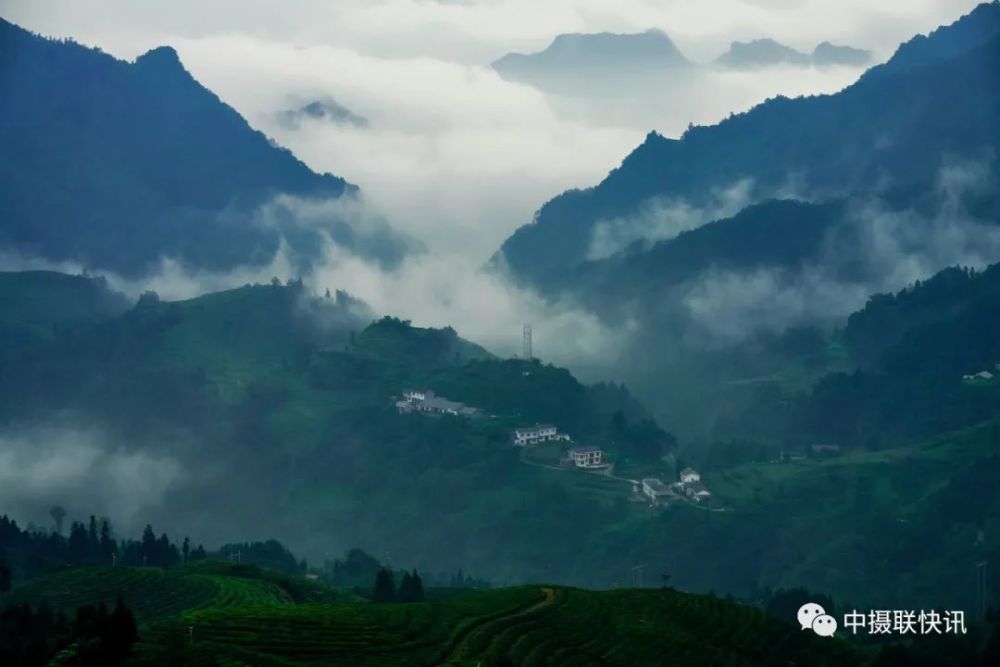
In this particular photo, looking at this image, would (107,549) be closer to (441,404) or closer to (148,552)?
(148,552)

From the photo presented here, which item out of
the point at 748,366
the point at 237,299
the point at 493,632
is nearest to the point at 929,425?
the point at 748,366

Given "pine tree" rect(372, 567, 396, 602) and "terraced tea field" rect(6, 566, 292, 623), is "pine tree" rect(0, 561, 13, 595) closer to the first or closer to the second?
"terraced tea field" rect(6, 566, 292, 623)

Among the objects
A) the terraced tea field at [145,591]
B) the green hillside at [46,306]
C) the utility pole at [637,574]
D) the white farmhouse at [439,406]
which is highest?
the green hillside at [46,306]

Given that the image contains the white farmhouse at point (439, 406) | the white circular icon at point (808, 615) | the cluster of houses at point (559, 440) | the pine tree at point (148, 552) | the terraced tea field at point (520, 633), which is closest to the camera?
the terraced tea field at point (520, 633)

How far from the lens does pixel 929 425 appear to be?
132 metres

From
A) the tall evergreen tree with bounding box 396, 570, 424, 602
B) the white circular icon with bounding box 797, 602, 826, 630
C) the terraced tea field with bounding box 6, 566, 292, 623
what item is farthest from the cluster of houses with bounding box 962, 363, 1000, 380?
the terraced tea field with bounding box 6, 566, 292, 623

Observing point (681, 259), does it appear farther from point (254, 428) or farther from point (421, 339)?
point (254, 428)

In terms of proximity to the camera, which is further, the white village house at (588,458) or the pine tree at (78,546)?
the white village house at (588,458)

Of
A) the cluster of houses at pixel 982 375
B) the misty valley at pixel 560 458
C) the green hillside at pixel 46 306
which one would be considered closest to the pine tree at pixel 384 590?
the misty valley at pixel 560 458

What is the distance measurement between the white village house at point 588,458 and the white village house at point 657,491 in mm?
5412

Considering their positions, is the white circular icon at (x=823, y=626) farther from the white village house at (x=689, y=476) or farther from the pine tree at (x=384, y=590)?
the white village house at (x=689, y=476)

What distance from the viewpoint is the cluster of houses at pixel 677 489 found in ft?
371

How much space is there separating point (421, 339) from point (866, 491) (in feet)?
179

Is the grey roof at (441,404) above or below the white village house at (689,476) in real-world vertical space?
above
